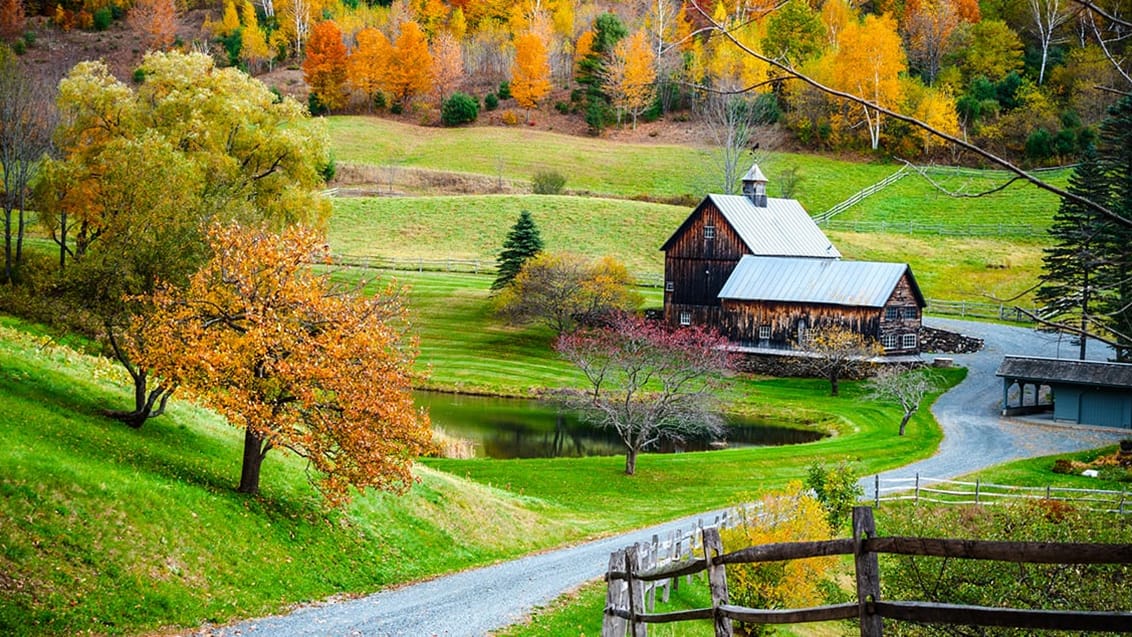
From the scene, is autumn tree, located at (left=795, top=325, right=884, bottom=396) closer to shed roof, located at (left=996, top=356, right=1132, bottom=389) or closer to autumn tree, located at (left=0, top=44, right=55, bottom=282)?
shed roof, located at (left=996, top=356, right=1132, bottom=389)

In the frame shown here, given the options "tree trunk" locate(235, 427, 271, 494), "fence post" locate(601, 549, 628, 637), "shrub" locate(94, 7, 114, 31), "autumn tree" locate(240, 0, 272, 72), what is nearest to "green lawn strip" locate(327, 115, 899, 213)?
"autumn tree" locate(240, 0, 272, 72)

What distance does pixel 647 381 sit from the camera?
4722cm

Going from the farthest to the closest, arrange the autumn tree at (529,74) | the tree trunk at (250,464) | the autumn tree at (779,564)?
the autumn tree at (529,74) → the tree trunk at (250,464) → the autumn tree at (779,564)

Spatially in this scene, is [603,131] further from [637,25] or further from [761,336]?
[761,336]

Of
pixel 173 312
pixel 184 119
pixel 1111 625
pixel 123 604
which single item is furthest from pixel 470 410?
pixel 1111 625

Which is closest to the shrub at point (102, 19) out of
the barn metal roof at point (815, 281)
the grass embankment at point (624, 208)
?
the grass embankment at point (624, 208)

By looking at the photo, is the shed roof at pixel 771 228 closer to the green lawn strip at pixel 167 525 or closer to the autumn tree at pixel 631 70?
the autumn tree at pixel 631 70

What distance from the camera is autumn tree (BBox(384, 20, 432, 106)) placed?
12006 cm

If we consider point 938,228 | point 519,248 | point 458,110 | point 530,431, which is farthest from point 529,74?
point 530,431

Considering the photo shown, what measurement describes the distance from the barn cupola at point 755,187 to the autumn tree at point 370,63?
60.5 m

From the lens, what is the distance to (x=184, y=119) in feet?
143

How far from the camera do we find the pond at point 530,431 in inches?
1673

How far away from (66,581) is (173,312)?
7.00 metres

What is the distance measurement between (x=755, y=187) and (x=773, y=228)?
2763 millimetres
